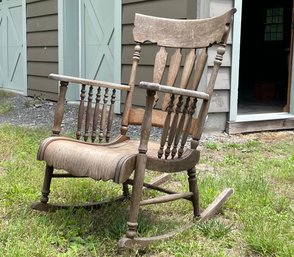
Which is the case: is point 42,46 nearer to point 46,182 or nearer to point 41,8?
point 41,8

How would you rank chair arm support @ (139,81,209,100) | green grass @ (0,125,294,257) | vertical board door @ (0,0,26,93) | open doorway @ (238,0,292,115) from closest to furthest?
chair arm support @ (139,81,209,100)
green grass @ (0,125,294,257)
vertical board door @ (0,0,26,93)
open doorway @ (238,0,292,115)

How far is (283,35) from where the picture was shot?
958 cm

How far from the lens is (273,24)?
978cm

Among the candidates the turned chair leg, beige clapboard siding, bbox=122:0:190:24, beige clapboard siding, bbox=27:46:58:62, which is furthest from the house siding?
the turned chair leg

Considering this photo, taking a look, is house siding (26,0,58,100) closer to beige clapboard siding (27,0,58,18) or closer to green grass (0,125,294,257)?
beige clapboard siding (27,0,58,18)

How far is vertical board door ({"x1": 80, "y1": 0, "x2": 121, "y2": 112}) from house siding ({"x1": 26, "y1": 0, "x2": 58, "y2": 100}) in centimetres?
59

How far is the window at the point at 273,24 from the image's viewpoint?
9641 mm

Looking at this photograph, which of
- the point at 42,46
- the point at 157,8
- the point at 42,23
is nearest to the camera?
the point at 157,8

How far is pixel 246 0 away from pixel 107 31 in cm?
567

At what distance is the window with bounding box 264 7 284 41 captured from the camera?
9.64 meters

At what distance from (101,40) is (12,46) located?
3.15m

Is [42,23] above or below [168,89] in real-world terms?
above

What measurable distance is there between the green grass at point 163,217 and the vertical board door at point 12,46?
4866 millimetres

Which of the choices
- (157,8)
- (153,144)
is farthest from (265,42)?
(153,144)
